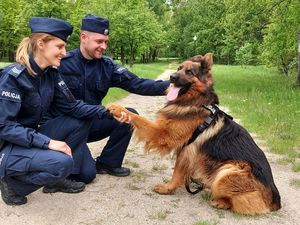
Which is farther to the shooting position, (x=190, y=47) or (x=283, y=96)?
(x=190, y=47)

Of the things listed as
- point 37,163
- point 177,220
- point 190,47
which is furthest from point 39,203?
point 190,47

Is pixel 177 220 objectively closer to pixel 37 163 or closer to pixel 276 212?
pixel 276 212

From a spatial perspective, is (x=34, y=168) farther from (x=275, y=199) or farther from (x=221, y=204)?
(x=275, y=199)

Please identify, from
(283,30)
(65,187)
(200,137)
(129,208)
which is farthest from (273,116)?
(283,30)

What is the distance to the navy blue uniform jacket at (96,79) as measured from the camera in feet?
18.1

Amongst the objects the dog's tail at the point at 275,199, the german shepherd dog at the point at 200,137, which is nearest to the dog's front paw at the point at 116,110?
the german shepherd dog at the point at 200,137

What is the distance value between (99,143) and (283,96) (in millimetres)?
9088

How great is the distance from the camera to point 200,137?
15.9ft

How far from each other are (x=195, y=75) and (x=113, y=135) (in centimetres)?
163

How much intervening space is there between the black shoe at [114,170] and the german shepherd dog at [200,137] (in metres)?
0.74

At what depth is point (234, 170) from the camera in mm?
4453

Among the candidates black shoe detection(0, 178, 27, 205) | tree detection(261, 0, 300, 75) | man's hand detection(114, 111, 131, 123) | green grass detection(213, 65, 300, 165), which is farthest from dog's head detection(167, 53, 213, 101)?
tree detection(261, 0, 300, 75)

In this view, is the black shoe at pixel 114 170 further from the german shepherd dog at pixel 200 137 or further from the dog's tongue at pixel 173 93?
the dog's tongue at pixel 173 93

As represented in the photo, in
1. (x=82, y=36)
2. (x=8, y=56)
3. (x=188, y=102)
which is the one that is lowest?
(x=8, y=56)
